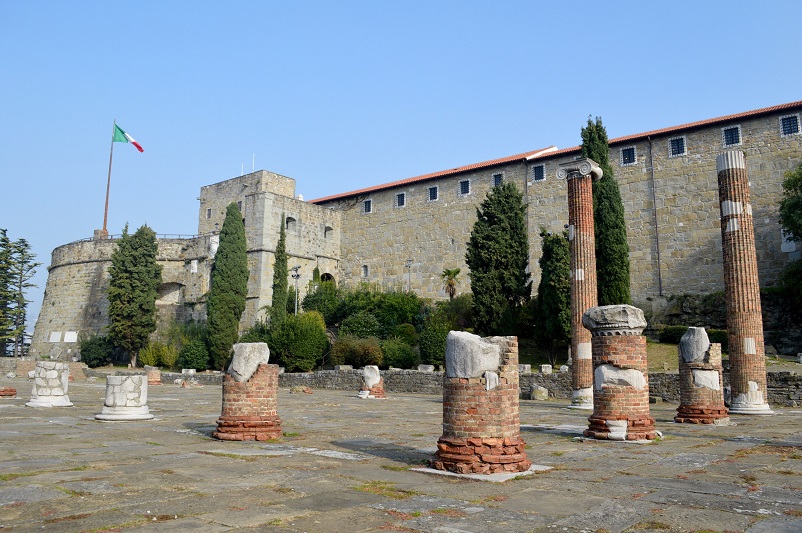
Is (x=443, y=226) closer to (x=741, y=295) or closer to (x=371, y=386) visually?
(x=371, y=386)

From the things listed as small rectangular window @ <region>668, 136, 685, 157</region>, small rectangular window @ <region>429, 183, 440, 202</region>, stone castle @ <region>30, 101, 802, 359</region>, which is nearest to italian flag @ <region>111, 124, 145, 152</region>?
stone castle @ <region>30, 101, 802, 359</region>

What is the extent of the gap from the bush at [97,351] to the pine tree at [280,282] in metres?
10.7

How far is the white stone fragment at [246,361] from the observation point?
29.5 ft

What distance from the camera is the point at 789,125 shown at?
95.4 feet

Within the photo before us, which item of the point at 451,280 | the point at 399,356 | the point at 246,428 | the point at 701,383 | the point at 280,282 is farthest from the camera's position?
the point at 280,282

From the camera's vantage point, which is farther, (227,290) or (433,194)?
(433,194)

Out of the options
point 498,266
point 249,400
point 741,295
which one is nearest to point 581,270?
point 741,295

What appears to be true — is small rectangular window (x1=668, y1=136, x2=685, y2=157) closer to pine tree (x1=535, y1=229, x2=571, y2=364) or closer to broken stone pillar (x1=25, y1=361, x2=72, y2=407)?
pine tree (x1=535, y1=229, x2=571, y2=364)

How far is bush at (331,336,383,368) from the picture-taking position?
94.9ft

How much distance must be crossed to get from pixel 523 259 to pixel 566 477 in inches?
965

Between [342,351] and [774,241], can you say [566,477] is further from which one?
[774,241]

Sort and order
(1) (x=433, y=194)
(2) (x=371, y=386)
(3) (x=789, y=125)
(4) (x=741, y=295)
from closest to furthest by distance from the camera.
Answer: (4) (x=741, y=295)
(2) (x=371, y=386)
(3) (x=789, y=125)
(1) (x=433, y=194)

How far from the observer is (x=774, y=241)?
29.2 m

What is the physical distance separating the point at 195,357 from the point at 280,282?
247 inches
